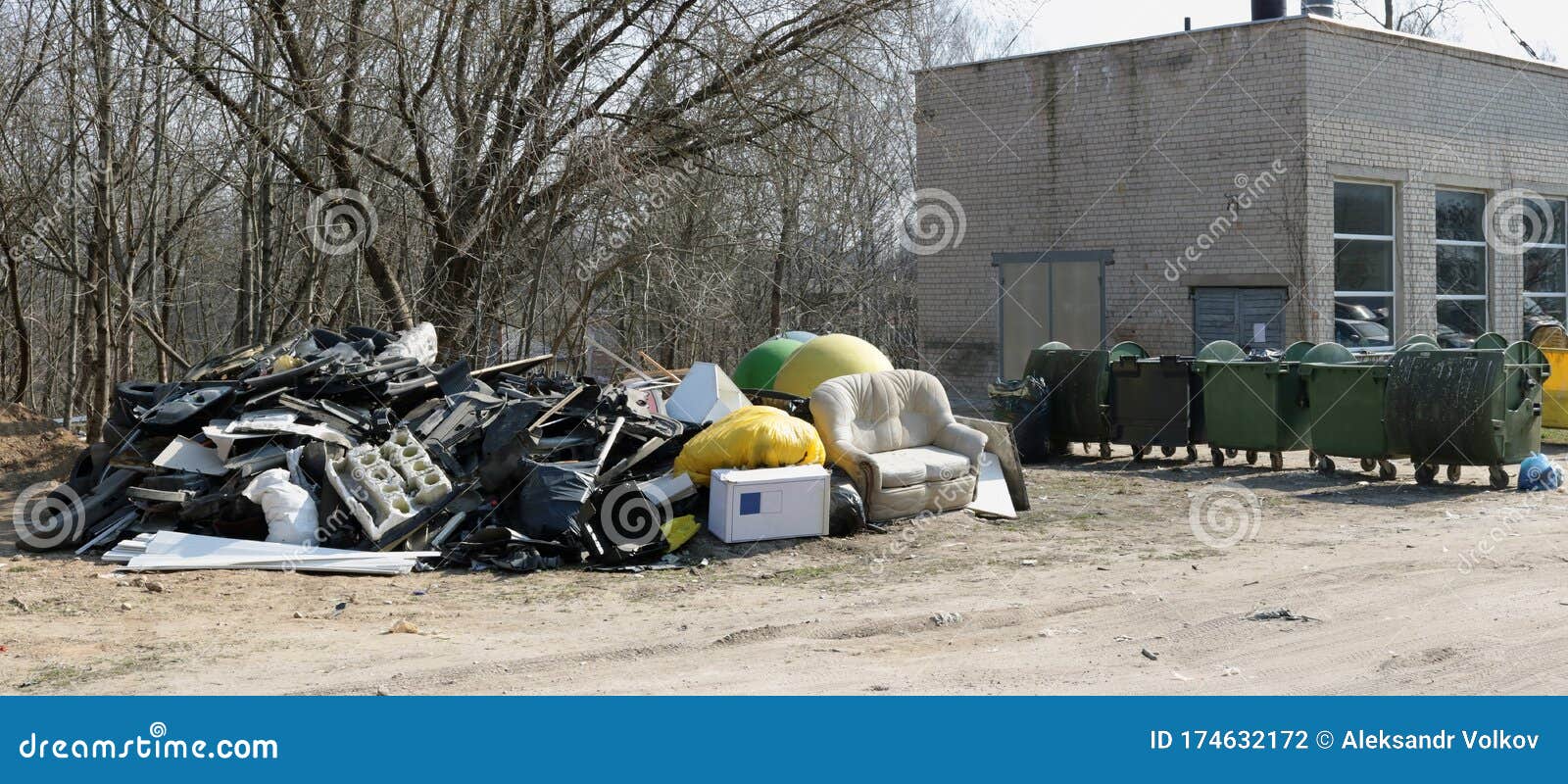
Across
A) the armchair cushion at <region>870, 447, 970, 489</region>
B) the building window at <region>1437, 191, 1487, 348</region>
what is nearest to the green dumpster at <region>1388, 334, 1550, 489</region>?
the armchair cushion at <region>870, 447, 970, 489</region>

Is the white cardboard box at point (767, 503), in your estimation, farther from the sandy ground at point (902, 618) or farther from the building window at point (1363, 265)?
the building window at point (1363, 265)

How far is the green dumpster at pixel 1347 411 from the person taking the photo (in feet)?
44.5

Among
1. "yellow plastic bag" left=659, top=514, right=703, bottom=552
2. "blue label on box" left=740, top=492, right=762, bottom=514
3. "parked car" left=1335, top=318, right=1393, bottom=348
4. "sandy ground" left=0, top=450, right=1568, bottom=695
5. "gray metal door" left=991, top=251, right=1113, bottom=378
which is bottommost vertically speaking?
"sandy ground" left=0, top=450, right=1568, bottom=695

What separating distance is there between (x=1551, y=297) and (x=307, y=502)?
21902mm

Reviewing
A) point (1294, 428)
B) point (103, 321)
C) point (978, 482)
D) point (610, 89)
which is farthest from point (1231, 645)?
point (103, 321)

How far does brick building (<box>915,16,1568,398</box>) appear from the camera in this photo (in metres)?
19.3

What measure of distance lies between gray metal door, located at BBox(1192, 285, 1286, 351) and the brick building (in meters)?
0.03

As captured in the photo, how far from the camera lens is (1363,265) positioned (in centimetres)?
2023

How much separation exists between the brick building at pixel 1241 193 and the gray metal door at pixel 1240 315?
28 millimetres

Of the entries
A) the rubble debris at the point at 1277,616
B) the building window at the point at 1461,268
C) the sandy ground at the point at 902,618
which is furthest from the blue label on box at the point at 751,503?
the building window at the point at 1461,268

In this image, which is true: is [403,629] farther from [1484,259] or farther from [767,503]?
[1484,259]

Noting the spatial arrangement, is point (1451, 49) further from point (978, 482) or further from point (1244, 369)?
point (978, 482)

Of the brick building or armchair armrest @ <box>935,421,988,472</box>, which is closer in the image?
armchair armrest @ <box>935,421,988,472</box>

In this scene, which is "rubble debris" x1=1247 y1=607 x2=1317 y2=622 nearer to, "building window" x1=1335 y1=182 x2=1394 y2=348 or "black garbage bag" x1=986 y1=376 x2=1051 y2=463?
"black garbage bag" x1=986 y1=376 x2=1051 y2=463
